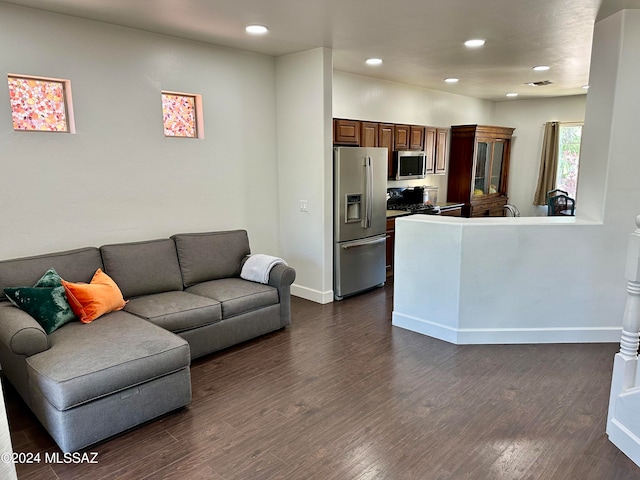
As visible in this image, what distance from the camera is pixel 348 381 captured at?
3.13 metres

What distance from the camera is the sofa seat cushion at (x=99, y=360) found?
229 centimetres

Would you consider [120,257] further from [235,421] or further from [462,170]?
[462,170]

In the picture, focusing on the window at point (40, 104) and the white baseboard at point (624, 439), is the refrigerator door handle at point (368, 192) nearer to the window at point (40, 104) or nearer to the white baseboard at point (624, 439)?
the window at point (40, 104)

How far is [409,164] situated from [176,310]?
14.5ft

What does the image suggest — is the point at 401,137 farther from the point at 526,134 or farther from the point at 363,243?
the point at 526,134

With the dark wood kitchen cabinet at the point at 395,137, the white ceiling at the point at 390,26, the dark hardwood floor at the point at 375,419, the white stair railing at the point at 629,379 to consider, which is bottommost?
the dark hardwood floor at the point at 375,419

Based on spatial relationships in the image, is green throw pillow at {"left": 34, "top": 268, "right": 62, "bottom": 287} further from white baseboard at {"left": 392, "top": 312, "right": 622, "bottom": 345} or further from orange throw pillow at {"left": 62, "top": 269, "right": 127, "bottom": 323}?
white baseboard at {"left": 392, "top": 312, "right": 622, "bottom": 345}

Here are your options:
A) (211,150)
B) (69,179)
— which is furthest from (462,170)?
(69,179)

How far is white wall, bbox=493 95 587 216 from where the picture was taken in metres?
8.09

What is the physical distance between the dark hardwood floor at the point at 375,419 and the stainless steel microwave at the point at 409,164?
3216mm

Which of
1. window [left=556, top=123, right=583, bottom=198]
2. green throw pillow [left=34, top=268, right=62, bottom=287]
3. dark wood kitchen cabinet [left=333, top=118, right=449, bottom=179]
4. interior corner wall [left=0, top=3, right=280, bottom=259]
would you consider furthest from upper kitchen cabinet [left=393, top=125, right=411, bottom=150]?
green throw pillow [left=34, top=268, right=62, bottom=287]

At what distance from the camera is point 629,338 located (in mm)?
2408

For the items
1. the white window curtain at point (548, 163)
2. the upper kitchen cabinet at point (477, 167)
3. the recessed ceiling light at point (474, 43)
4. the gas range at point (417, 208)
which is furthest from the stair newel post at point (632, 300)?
the white window curtain at point (548, 163)

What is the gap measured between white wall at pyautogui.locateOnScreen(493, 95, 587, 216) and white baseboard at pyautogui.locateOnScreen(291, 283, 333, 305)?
18.3ft
